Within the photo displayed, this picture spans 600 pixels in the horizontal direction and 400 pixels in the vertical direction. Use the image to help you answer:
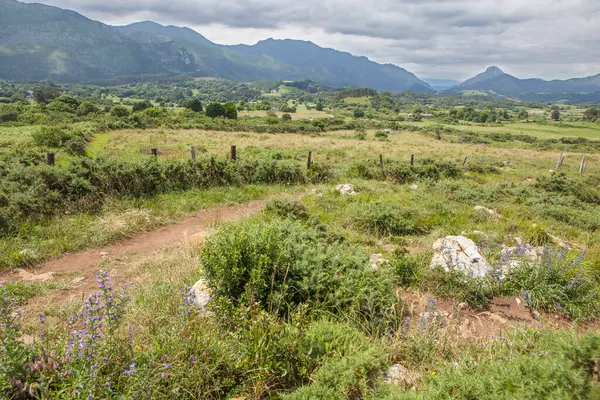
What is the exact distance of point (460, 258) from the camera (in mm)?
6691

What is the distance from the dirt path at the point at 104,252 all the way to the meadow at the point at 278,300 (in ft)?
0.23

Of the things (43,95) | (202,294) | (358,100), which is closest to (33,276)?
(202,294)

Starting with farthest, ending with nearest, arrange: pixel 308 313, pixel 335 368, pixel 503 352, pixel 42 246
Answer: pixel 42 246
pixel 308 313
pixel 503 352
pixel 335 368

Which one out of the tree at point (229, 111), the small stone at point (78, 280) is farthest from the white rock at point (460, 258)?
the tree at point (229, 111)

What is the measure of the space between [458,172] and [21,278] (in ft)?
70.7

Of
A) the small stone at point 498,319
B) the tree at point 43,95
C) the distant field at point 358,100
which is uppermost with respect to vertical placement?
the distant field at point 358,100

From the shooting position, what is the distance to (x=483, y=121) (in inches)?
4574

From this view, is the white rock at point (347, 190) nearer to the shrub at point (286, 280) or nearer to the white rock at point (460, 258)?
the white rock at point (460, 258)

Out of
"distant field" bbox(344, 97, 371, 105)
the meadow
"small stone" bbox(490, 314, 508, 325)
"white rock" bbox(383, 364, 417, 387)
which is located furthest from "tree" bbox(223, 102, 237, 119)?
"distant field" bbox(344, 97, 371, 105)

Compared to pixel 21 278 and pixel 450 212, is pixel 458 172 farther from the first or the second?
pixel 21 278

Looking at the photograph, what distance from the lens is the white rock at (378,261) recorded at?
21.6ft

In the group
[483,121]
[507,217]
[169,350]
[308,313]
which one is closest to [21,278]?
[169,350]

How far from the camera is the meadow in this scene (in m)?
3.13

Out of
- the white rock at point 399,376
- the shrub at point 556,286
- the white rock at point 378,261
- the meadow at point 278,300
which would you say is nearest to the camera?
the meadow at point 278,300
